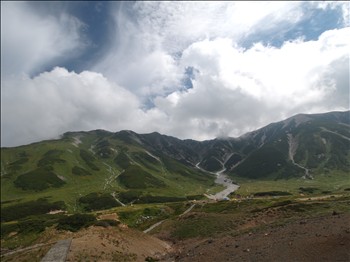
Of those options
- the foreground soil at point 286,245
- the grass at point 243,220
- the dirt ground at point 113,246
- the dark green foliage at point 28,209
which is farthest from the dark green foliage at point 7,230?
the foreground soil at point 286,245

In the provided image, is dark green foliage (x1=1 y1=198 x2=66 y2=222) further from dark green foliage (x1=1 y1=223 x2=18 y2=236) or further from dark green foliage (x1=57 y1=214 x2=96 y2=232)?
dark green foliage (x1=57 y1=214 x2=96 y2=232)

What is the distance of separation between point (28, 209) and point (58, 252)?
155795mm

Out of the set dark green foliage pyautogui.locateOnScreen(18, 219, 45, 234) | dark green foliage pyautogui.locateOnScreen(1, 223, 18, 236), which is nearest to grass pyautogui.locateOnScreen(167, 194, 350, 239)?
dark green foliage pyautogui.locateOnScreen(18, 219, 45, 234)

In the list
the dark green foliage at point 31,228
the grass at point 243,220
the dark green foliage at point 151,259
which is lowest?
the dark green foliage at point 151,259

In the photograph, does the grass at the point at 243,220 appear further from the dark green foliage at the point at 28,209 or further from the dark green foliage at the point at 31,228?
the dark green foliage at the point at 28,209

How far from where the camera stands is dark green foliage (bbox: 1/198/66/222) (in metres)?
175

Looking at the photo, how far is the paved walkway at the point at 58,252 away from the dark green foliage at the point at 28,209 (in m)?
142

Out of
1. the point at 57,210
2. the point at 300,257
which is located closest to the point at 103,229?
the point at 300,257

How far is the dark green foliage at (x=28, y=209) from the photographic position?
575 ft

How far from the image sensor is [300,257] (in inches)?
1305

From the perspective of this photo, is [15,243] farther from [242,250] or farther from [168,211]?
[242,250]

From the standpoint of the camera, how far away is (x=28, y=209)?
18438cm

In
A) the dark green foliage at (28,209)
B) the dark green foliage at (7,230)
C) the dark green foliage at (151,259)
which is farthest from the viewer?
the dark green foliage at (28,209)

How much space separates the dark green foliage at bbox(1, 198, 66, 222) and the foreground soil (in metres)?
149
